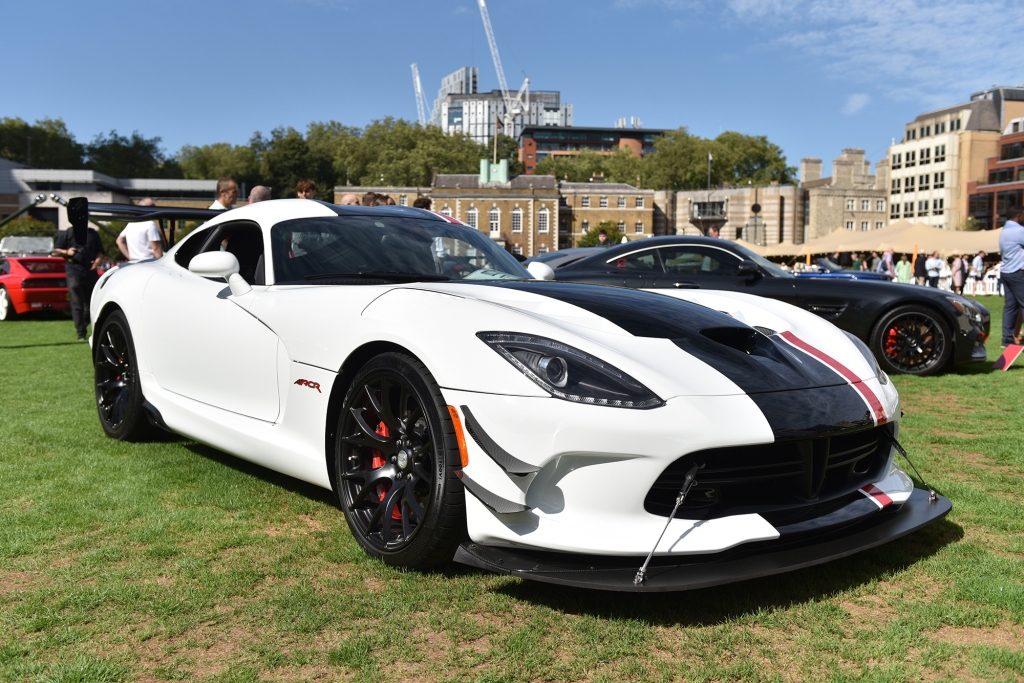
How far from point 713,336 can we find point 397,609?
4.90 feet

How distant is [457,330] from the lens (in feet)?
9.81

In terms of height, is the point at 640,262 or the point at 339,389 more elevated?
the point at 640,262

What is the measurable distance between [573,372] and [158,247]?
6.92 metres

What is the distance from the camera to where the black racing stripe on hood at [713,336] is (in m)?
3.00

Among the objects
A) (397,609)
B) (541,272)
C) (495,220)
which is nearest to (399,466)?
(397,609)

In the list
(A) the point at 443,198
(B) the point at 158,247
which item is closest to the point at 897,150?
(A) the point at 443,198

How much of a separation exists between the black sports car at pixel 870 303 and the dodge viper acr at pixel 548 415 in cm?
473

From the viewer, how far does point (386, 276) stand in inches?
152

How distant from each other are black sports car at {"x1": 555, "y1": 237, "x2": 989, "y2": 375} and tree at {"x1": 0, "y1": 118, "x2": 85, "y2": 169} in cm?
12785

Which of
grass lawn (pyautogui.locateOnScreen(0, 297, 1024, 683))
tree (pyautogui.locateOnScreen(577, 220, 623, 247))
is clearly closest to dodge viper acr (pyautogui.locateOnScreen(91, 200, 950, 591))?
grass lawn (pyautogui.locateOnScreen(0, 297, 1024, 683))

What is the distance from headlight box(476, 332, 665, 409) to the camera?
269cm

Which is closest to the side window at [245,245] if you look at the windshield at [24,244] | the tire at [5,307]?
the tire at [5,307]

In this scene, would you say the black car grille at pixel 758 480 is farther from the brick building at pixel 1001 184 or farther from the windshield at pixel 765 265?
the brick building at pixel 1001 184

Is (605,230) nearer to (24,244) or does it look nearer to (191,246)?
(24,244)
